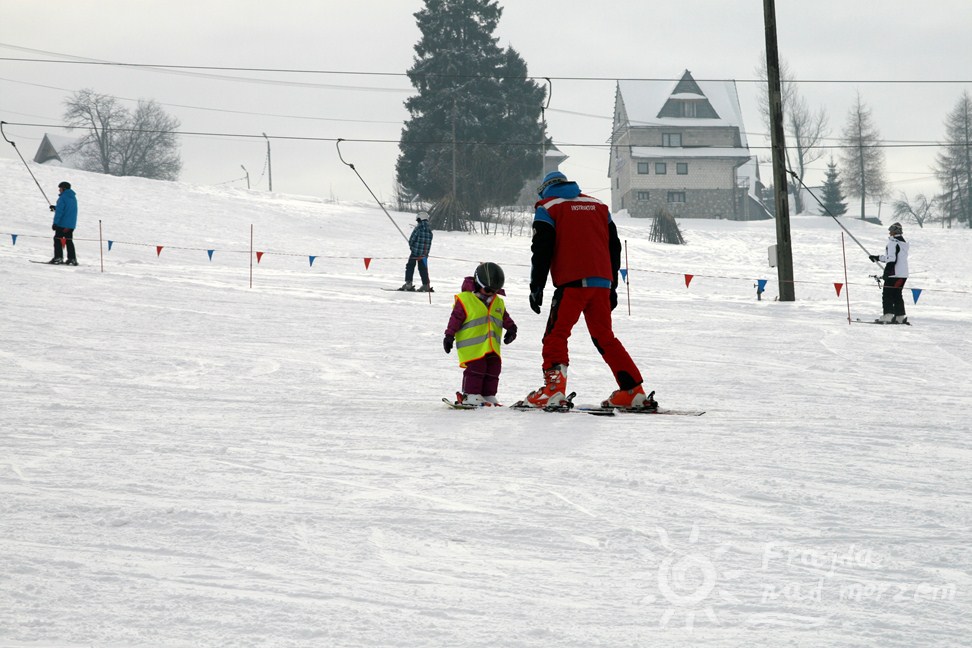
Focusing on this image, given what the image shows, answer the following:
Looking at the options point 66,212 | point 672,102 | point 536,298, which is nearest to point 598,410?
point 536,298

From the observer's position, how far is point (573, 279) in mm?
6766

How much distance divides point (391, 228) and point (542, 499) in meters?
32.2

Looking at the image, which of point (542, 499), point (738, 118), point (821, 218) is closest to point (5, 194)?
point (542, 499)

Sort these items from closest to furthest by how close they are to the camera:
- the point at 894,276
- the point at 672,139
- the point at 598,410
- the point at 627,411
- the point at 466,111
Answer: the point at 598,410, the point at 627,411, the point at 894,276, the point at 466,111, the point at 672,139

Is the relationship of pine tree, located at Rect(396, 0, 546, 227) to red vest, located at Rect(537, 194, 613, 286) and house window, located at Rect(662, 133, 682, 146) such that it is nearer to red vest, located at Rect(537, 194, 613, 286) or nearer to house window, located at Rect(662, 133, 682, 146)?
house window, located at Rect(662, 133, 682, 146)

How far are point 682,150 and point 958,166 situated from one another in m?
27.4

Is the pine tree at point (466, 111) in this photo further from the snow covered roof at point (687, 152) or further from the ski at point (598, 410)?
the ski at point (598, 410)

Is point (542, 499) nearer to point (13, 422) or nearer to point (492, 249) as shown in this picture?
point (13, 422)

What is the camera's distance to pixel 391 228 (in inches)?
1422

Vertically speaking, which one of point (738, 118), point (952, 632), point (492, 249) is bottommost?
point (952, 632)

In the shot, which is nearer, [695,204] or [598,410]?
[598,410]

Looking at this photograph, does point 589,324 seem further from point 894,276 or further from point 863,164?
point 863,164

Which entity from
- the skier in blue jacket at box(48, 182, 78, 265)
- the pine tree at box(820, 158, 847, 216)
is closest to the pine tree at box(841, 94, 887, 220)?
the pine tree at box(820, 158, 847, 216)

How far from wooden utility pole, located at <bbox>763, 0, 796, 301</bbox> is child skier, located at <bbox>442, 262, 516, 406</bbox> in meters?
14.3
